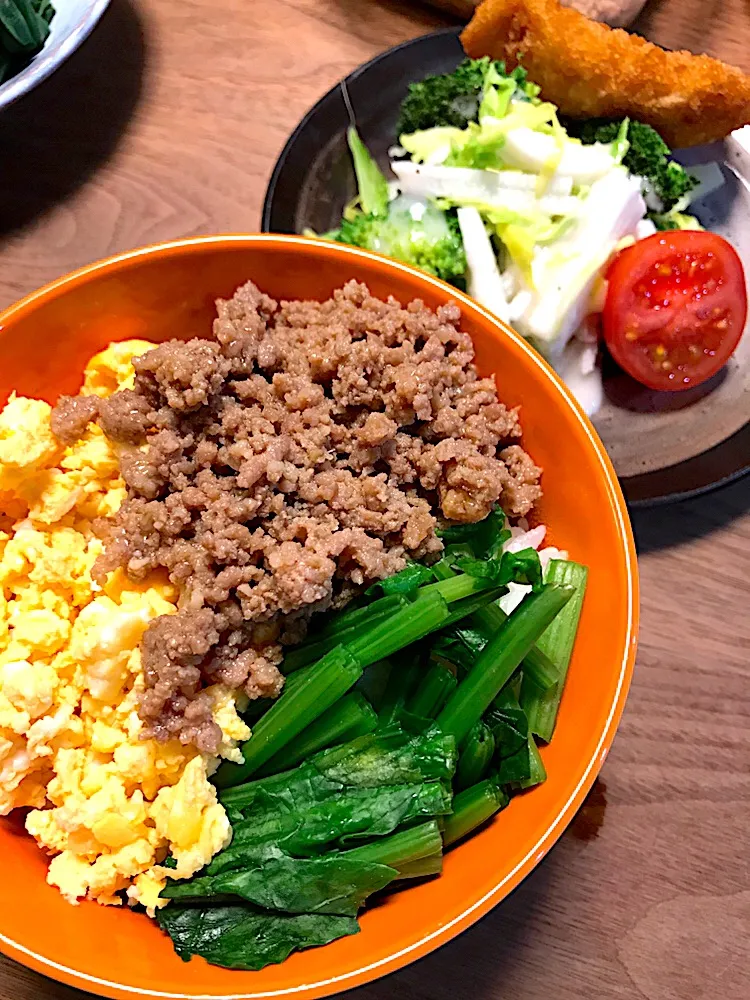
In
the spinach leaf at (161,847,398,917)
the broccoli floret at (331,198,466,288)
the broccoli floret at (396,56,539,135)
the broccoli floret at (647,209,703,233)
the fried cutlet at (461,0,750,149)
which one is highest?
the fried cutlet at (461,0,750,149)

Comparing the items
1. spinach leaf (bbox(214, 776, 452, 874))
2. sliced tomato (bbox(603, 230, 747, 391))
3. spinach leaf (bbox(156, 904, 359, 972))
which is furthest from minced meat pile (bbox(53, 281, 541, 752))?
sliced tomato (bbox(603, 230, 747, 391))

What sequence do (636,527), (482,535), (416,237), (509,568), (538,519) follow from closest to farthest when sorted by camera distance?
(509,568) < (482,535) < (538,519) < (636,527) < (416,237)

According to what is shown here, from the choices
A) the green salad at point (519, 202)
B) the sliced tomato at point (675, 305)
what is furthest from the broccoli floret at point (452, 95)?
the sliced tomato at point (675, 305)

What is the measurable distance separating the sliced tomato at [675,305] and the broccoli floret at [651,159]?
199mm

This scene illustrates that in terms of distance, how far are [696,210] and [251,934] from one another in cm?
213

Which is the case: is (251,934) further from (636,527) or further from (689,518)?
(689,518)

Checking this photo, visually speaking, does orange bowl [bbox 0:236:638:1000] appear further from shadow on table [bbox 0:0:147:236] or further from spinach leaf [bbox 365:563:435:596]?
shadow on table [bbox 0:0:147:236]

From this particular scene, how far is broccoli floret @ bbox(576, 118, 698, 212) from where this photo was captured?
2207 millimetres

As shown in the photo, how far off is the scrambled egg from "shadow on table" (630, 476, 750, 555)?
3.75ft

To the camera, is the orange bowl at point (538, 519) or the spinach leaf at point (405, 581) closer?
the orange bowl at point (538, 519)

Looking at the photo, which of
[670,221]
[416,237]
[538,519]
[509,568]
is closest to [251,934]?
[509,568]

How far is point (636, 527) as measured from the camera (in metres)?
2.08

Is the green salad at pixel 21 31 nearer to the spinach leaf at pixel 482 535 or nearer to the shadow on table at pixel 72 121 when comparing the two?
the shadow on table at pixel 72 121

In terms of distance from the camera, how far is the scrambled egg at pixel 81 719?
1423mm
